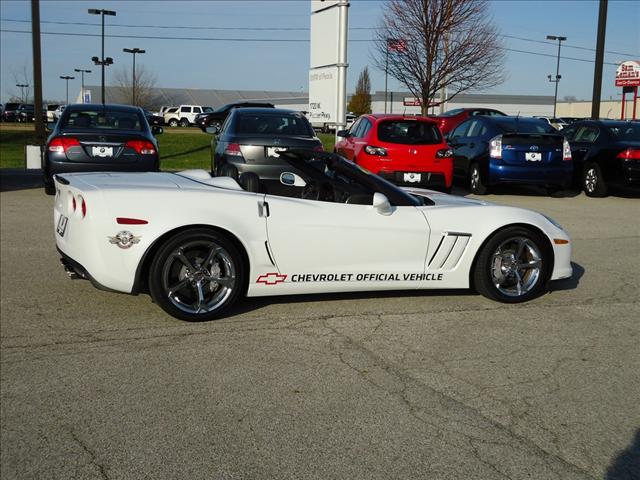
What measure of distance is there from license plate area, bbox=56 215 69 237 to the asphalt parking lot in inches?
22.6

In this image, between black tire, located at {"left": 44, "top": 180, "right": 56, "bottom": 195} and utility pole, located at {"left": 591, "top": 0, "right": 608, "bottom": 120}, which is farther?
utility pole, located at {"left": 591, "top": 0, "right": 608, "bottom": 120}

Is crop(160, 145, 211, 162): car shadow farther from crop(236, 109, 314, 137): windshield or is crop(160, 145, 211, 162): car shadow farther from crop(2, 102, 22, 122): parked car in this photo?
crop(2, 102, 22, 122): parked car

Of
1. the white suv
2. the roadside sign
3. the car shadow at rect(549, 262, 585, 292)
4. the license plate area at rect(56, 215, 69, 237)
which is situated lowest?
the car shadow at rect(549, 262, 585, 292)

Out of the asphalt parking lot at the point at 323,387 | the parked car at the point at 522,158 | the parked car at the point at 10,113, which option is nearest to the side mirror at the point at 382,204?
the asphalt parking lot at the point at 323,387

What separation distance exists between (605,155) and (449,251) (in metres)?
9.99

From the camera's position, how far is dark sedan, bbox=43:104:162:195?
11.0 meters

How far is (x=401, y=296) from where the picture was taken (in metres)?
6.03

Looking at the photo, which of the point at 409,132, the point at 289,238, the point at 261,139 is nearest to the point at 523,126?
the point at 409,132

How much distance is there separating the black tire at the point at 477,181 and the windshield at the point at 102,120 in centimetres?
637

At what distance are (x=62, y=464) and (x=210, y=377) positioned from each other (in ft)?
3.66

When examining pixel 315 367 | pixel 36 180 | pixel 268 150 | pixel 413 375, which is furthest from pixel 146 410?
pixel 36 180

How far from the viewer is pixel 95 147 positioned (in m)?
11.1

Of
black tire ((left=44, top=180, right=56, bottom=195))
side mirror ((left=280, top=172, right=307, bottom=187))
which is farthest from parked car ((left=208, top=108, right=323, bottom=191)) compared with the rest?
side mirror ((left=280, top=172, right=307, bottom=187))

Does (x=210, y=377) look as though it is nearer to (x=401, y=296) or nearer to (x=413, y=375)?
(x=413, y=375)
